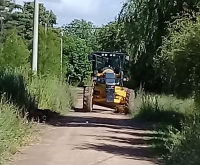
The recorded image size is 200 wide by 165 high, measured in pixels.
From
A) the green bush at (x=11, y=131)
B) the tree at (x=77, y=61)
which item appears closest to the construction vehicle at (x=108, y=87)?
the green bush at (x=11, y=131)

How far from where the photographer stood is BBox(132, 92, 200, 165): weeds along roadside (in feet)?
48.6

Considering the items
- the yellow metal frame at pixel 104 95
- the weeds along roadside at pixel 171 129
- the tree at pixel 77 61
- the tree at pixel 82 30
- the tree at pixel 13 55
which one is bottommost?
the weeds along roadside at pixel 171 129

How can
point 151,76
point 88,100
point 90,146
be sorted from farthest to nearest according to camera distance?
1. point 151,76
2. point 88,100
3. point 90,146

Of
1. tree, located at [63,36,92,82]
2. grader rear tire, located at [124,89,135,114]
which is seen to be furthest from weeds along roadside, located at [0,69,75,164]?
tree, located at [63,36,92,82]

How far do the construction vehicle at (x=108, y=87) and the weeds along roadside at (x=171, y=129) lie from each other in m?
0.90

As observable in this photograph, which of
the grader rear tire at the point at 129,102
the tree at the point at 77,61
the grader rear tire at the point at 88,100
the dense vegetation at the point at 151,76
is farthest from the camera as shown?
the tree at the point at 77,61

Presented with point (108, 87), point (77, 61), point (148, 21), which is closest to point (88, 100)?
point (108, 87)

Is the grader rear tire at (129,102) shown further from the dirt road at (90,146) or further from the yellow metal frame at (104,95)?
the dirt road at (90,146)

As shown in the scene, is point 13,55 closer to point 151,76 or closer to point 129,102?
point 129,102

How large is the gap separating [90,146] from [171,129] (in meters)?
4.11

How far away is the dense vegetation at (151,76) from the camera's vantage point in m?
17.0

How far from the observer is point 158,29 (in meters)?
24.3

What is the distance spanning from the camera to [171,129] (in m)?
20.9

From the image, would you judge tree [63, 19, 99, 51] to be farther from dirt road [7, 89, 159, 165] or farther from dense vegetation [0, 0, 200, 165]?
dirt road [7, 89, 159, 165]
